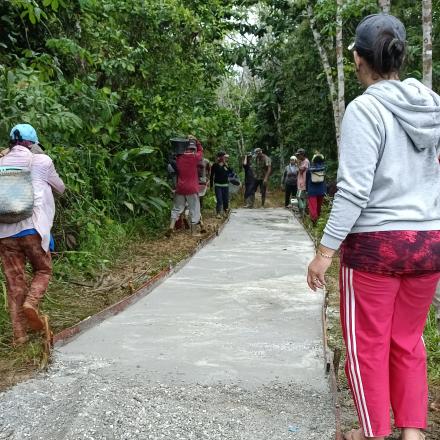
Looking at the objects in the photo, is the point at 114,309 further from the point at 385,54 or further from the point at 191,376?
the point at 385,54

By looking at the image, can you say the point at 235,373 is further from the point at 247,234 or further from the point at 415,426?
the point at 247,234

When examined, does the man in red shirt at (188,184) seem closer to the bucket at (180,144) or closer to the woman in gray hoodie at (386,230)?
the bucket at (180,144)

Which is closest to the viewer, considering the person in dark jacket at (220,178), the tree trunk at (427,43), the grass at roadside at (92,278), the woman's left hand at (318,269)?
the woman's left hand at (318,269)

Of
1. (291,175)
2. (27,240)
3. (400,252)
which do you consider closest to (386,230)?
(400,252)

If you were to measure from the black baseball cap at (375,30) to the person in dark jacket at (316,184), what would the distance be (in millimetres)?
9656

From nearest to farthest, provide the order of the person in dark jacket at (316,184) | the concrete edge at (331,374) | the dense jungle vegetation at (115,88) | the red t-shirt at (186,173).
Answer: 1. the concrete edge at (331,374)
2. the dense jungle vegetation at (115,88)
3. the red t-shirt at (186,173)
4. the person in dark jacket at (316,184)

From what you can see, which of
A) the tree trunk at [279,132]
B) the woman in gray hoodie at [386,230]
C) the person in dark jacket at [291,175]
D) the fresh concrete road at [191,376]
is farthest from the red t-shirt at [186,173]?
the tree trunk at [279,132]

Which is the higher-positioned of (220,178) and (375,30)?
(375,30)

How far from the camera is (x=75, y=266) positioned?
24.2ft

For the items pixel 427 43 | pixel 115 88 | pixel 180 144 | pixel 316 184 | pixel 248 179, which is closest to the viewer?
pixel 427 43

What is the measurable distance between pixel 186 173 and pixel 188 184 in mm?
206

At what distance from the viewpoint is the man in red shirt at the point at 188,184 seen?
1084 cm

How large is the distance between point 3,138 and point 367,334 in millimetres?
4964

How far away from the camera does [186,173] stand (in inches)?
427
